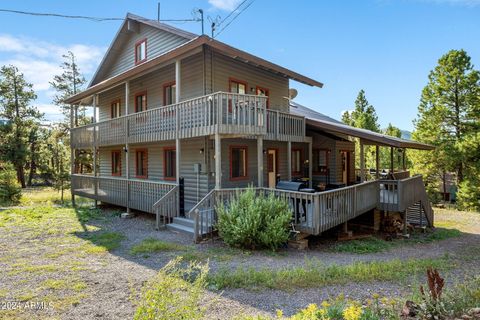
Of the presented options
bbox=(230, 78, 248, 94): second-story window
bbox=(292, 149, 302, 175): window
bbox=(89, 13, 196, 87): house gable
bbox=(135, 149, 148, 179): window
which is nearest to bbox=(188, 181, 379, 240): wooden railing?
bbox=(230, 78, 248, 94): second-story window

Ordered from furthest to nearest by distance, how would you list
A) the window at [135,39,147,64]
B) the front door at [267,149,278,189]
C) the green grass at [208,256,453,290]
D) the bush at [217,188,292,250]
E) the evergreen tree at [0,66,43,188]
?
the evergreen tree at [0,66,43,188] < the window at [135,39,147,64] < the front door at [267,149,278,189] < the bush at [217,188,292,250] < the green grass at [208,256,453,290]

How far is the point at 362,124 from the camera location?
3284 centimetres

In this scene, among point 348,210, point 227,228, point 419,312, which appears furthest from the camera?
point 348,210

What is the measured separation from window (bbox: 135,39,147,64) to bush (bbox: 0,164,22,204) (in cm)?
1109

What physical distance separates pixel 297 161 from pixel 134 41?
11.4 m

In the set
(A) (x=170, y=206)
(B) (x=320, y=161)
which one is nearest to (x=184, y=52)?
(A) (x=170, y=206)

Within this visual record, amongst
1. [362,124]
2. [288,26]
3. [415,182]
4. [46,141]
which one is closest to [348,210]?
[415,182]

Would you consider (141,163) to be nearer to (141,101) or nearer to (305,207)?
(141,101)

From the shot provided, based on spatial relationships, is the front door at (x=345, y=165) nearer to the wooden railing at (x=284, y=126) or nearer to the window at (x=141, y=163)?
the wooden railing at (x=284, y=126)

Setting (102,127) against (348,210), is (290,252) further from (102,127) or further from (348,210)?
(102,127)

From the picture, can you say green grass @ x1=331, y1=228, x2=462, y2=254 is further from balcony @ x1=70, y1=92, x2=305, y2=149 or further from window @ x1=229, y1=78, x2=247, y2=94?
window @ x1=229, y1=78, x2=247, y2=94

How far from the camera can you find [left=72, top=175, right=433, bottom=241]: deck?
890 cm

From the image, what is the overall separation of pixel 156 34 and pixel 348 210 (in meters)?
12.4

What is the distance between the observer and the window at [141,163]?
1572 centimetres
